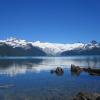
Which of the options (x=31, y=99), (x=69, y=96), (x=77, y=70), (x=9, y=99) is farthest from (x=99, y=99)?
(x=77, y=70)

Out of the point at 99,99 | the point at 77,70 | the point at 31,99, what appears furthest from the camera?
the point at 77,70

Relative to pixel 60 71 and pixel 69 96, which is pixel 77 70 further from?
pixel 69 96

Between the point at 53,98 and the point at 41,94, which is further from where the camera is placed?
the point at 41,94

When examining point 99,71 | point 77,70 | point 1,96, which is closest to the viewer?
point 1,96

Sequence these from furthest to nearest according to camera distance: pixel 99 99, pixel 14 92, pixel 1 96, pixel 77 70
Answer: pixel 77 70 < pixel 14 92 < pixel 1 96 < pixel 99 99

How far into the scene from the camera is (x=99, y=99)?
38625 mm

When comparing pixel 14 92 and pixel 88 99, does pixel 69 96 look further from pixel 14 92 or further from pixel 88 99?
pixel 14 92

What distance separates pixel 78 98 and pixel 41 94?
1121 centimetres

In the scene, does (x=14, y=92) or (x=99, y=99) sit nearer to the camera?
(x=99, y=99)

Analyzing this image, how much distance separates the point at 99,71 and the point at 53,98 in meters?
63.8

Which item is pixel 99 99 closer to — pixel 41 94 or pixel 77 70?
pixel 41 94

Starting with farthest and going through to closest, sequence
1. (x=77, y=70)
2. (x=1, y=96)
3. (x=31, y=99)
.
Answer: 1. (x=77, y=70)
2. (x=1, y=96)
3. (x=31, y=99)

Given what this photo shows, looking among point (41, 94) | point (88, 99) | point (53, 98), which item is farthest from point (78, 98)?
point (41, 94)

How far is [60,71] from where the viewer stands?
Result: 10894 centimetres
